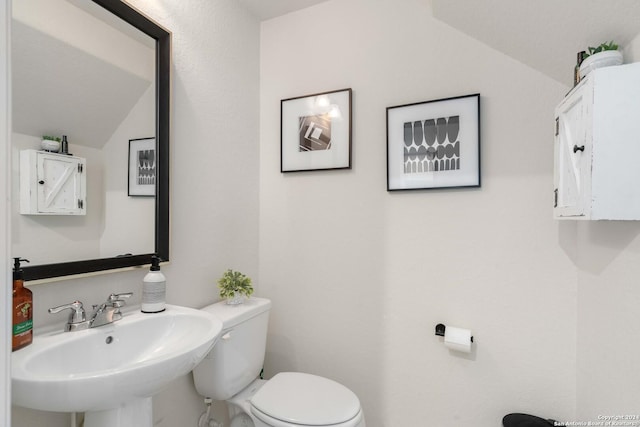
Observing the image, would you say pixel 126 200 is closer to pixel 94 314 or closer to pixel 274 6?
pixel 94 314

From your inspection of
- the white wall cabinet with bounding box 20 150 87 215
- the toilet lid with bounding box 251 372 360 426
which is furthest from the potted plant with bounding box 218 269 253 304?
the white wall cabinet with bounding box 20 150 87 215

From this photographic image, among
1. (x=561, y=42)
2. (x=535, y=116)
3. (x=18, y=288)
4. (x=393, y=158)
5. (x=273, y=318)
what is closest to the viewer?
(x=18, y=288)

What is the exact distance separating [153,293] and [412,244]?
1168 mm

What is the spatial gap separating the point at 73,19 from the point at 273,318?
1641mm

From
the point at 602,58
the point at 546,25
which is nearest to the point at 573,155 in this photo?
the point at 602,58

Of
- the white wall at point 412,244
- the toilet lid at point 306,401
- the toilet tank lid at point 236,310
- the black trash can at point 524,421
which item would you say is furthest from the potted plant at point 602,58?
the toilet tank lid at point 236,310

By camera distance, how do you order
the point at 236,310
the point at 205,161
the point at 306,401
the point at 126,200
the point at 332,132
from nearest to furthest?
the point at 126,200, the point at 306,401, the point at 236,310, the point at 205,161, the point at 332,132

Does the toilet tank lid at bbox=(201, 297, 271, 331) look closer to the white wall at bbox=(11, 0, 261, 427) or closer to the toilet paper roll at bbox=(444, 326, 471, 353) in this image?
the white wall at bbox=(11, 0, 261, 427)

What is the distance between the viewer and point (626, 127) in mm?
852

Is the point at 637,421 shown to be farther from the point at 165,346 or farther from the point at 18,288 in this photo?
the point at 18,288

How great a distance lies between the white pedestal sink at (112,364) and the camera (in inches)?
28.9

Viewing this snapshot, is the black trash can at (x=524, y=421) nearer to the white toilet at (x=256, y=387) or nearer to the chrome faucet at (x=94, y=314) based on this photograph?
the white toilet at (x=256, y=387)

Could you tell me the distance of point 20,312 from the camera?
0.84 meters

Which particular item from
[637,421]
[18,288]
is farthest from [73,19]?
[637,421]
